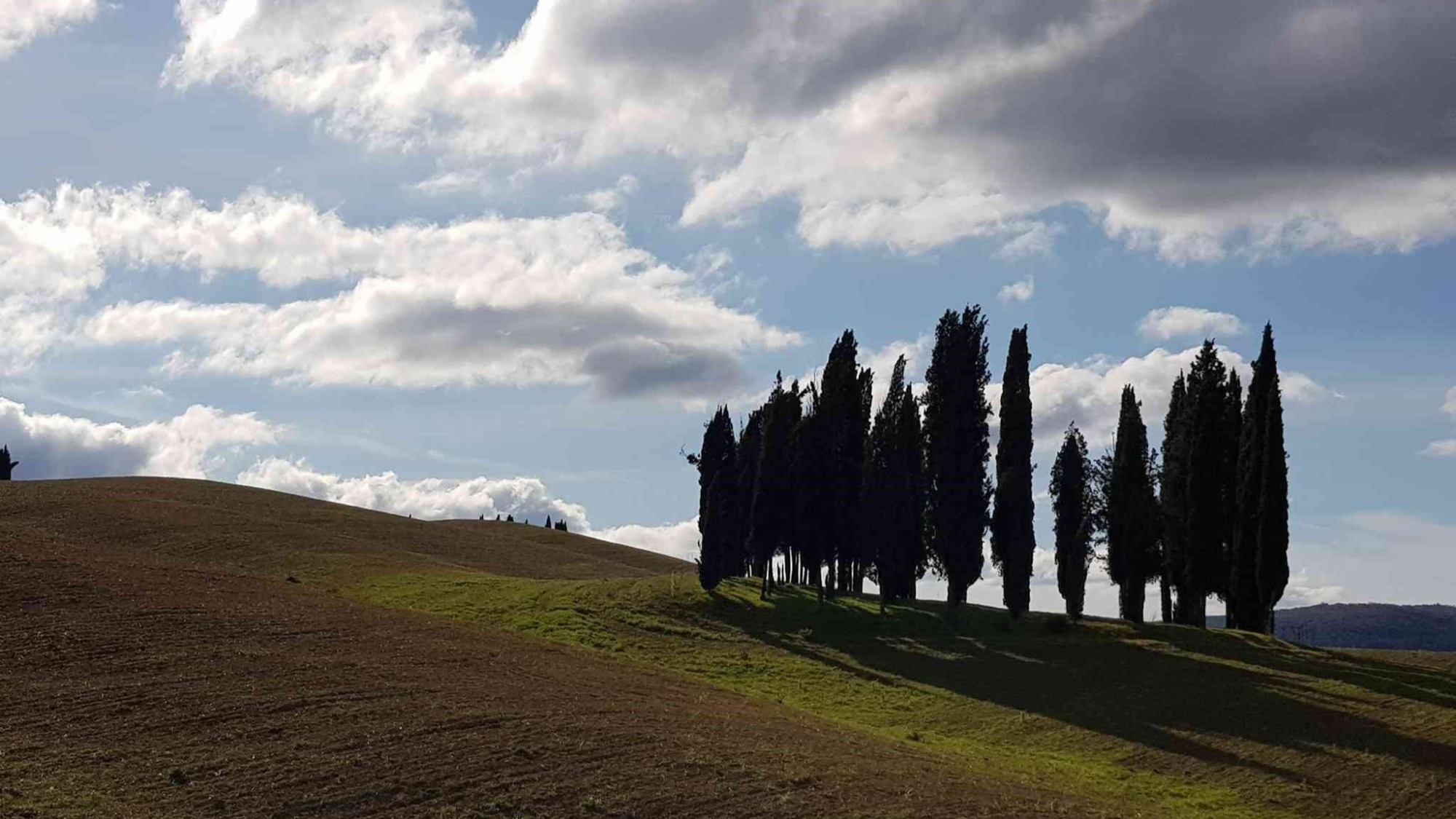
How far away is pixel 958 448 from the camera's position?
76125 mm

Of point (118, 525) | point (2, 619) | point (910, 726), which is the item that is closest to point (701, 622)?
point (910, 726)

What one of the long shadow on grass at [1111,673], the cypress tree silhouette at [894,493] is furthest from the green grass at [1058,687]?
the cypress tree silhouette at [894,493]

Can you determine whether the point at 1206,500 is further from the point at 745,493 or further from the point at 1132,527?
the point at 745,493

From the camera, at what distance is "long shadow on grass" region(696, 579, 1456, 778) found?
47062mm

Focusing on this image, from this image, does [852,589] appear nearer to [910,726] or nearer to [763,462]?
[763,462]

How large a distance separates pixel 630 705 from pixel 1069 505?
46.0 metres

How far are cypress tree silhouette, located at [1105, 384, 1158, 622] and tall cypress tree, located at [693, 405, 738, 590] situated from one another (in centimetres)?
2254

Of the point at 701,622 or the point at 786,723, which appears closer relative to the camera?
the point at 786,723

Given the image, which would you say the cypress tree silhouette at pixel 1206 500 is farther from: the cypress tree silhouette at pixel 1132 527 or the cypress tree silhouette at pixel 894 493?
the cypress tree silhouette at pixel 894 493

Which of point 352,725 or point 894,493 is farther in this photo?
point 894,493

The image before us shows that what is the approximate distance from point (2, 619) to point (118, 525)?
39418 mm

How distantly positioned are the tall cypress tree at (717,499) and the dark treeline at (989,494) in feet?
0.39

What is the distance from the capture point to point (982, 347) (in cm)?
7981

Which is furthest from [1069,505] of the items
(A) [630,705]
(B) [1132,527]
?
(A) [630,705]
